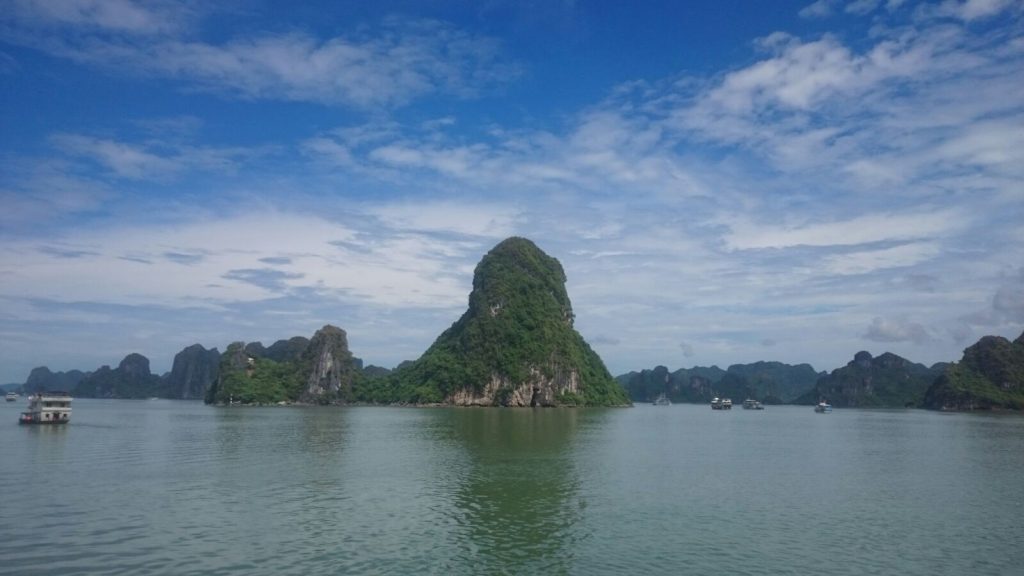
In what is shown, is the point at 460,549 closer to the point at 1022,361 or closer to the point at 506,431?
the point at 506,431

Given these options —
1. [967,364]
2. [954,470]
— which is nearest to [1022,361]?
[967,364]

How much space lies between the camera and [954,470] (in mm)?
42969

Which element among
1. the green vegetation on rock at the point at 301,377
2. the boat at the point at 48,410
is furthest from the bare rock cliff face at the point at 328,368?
the boat at the point at 48,410

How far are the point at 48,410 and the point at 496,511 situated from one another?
64.8 m

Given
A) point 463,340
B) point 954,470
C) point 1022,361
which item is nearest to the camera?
point 954,470

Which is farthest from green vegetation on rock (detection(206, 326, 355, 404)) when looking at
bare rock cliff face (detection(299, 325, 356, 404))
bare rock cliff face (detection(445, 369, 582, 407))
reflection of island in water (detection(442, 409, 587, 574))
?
reflection of island in water (detection(442, 409, 587, 574))

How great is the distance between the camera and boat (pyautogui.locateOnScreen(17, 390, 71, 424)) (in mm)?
70500

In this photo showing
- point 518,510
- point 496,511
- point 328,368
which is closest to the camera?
point 496,511

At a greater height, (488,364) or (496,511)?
(488,364)

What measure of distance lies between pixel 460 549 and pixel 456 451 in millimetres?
28504

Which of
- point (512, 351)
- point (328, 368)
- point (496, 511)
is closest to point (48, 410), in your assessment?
point (496, 511)

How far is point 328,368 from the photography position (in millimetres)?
172750

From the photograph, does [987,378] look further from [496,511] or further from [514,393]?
[496,511]

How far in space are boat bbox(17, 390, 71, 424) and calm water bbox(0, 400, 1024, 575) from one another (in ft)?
82.0
